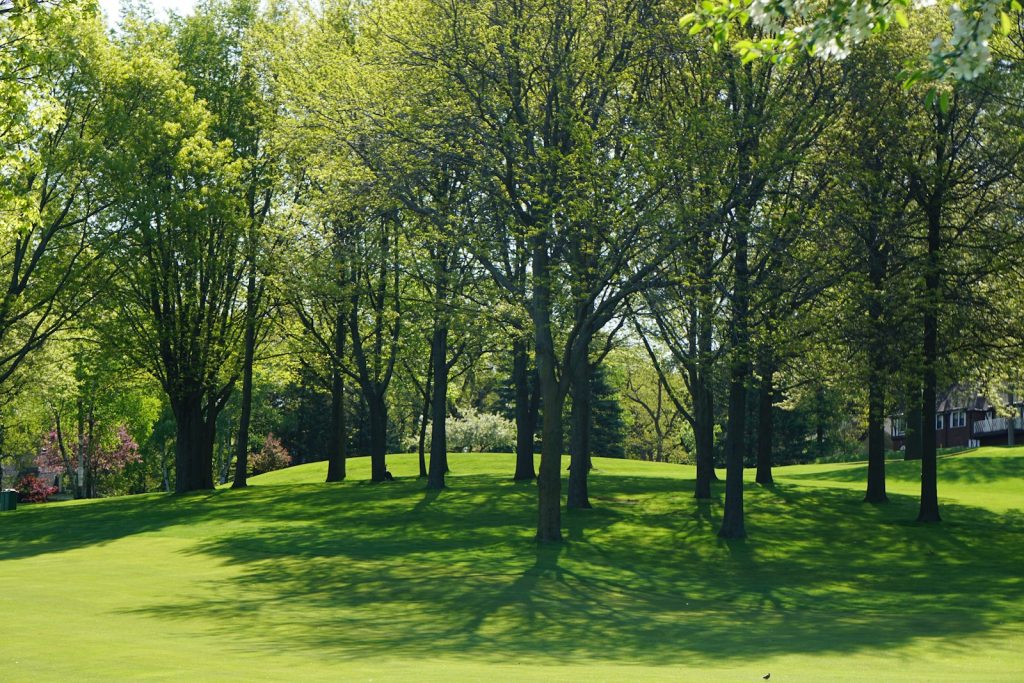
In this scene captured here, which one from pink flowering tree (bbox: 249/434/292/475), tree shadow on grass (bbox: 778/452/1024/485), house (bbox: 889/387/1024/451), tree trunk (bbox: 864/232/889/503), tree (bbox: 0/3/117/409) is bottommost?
pink flowering tree (bbox: 249/434/292/475)

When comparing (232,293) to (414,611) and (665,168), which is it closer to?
(665,168)

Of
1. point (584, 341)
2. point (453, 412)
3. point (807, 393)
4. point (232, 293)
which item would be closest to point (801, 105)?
point (584, 341)

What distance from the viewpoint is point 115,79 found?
37344 millimetres

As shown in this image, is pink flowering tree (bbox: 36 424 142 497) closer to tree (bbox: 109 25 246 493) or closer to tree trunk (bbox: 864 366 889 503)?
tree (bbox: 109 25 246 493)

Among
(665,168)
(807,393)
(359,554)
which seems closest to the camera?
(665,168)

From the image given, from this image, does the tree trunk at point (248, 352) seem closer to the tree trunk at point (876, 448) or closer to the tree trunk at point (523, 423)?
the tree trunk at point (523, 423)

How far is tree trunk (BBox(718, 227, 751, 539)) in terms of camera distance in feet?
88.2

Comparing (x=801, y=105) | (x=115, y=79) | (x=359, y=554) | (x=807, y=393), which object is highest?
(x=115, y=79)

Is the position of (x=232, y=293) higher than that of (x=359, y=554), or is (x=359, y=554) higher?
(x=232, y=293)

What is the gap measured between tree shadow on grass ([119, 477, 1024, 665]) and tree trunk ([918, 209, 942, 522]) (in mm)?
949

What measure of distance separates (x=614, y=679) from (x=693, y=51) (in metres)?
20.0

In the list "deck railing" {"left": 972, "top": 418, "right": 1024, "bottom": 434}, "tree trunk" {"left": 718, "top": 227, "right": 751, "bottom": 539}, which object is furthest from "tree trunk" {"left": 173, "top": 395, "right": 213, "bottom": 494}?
"deck railing" {"left": 972, "top": 418, "right": 1024, "bottom": 434}

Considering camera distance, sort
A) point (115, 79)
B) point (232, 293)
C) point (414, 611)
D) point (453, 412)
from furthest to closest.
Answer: point (453, 412) < point (232, 293) < point (115, 79) < point (414, 611)

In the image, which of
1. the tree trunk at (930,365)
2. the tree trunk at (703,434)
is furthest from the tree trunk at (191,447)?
the tree trunk at (930,365)
